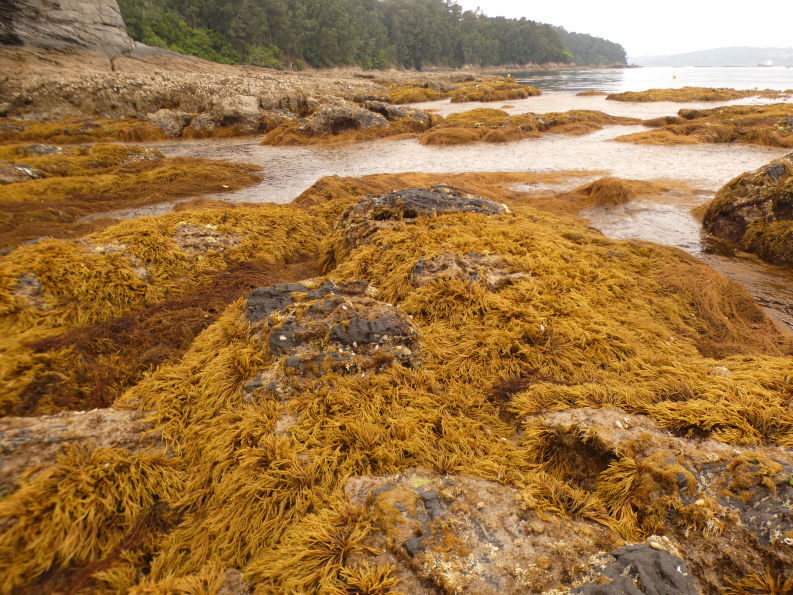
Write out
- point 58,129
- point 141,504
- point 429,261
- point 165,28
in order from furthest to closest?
point 165,28 → point 58,129 → point 429,261 → point 141,504

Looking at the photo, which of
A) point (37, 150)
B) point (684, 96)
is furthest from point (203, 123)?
point (684, 96)

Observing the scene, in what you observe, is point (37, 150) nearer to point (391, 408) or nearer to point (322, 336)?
point (322, 336)

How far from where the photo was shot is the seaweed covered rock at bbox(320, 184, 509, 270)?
504cm

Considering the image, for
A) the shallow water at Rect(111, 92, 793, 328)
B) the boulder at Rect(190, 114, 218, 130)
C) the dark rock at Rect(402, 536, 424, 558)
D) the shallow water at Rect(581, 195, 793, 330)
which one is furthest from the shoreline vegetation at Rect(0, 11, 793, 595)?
the boulder at Rect(190, 114, 218, 130)

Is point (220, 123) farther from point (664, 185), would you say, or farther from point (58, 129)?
point (664, 185)

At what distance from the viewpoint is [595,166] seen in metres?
11.0

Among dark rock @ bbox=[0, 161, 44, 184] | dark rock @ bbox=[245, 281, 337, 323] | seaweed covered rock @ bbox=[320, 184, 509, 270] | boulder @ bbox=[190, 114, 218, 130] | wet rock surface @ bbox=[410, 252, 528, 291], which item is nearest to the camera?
dark rock @ bbox=[245, 281, 337, 323]

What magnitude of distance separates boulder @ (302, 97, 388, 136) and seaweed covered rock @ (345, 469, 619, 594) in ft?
54.6

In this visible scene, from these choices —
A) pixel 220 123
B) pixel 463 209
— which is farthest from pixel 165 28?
pixel 463 209

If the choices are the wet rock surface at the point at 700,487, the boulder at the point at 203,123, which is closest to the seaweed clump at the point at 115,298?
the wet rock surface at the point at 700,487

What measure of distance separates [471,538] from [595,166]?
1226 centimetres

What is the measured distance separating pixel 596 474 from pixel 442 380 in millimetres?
1130

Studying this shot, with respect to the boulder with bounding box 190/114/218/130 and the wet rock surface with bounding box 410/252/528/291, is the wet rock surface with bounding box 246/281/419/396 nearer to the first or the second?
the wet rock surface with bounding box 410/252/528/291

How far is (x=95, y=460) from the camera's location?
1.88m
